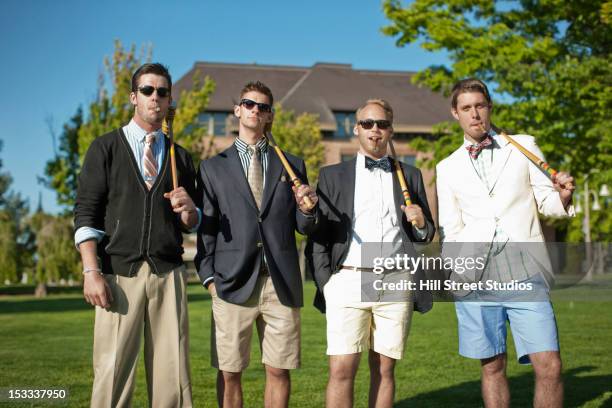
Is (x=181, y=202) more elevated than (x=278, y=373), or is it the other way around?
(x=181, y=202)

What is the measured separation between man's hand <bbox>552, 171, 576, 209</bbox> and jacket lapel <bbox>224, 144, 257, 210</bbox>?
2.21 meters

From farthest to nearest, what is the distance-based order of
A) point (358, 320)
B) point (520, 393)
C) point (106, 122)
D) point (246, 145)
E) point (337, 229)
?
point (106, 122) → point (520, 393) → point (246, 145) → point (337, 229) → point (358, 320)

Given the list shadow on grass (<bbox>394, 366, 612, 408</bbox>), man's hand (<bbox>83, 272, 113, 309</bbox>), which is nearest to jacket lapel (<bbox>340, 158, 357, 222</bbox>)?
man's hand (<bbox>83, 272, 113, 309</bbox>)

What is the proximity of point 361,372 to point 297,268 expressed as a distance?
4404 mm

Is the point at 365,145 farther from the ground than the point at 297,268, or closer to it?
farther from the ground

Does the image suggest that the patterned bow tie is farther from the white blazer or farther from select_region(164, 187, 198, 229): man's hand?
select_region(164, 187, 198, 229): man's hand

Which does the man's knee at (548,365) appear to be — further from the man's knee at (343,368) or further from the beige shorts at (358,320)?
the man's knee at (343,368)

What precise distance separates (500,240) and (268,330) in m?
1.89

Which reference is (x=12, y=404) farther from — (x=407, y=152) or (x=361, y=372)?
(x=407, y=152)

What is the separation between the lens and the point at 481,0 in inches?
745

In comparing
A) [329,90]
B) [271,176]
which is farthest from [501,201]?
[329,90]

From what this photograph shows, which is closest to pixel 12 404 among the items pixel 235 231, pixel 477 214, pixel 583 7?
pixel 235 231

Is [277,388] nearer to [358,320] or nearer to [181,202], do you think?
[358,320]

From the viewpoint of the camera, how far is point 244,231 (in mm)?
5016
